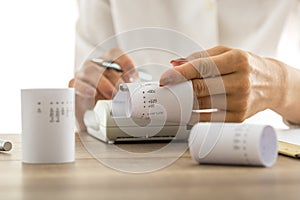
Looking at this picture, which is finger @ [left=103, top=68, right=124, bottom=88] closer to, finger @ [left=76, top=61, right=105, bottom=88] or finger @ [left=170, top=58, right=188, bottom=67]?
finger @ [left=76, top=61, right=105, bottom=88]

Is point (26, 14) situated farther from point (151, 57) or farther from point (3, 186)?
point (3, 186)

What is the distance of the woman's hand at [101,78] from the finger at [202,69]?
28cm

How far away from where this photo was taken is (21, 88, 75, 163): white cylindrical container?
786 mm

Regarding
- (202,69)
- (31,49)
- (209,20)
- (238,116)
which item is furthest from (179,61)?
(31,49)

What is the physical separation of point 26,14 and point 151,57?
47.8 inches

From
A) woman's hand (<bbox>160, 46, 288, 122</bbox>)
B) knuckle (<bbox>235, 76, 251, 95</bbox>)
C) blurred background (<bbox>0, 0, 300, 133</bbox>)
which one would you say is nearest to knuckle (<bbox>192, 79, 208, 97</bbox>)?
woman's hand (<bbox>160, 46, 288, 122</bbox>)

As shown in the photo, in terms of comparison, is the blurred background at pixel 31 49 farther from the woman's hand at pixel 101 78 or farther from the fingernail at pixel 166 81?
the fingernail at pixel 166 81

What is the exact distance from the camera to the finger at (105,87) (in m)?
1.24

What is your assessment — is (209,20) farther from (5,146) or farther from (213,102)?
(5,146)

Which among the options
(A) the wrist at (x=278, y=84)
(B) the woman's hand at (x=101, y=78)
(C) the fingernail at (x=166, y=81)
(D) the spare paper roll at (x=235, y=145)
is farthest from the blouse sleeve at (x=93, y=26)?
(D) the spare paper roll at (x=235, y=145)

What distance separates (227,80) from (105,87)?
1.11ft

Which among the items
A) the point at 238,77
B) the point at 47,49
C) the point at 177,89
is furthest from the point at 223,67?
the point at 47,49

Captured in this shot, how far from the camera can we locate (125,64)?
1.28 meters

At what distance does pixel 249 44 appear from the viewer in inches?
70.3
